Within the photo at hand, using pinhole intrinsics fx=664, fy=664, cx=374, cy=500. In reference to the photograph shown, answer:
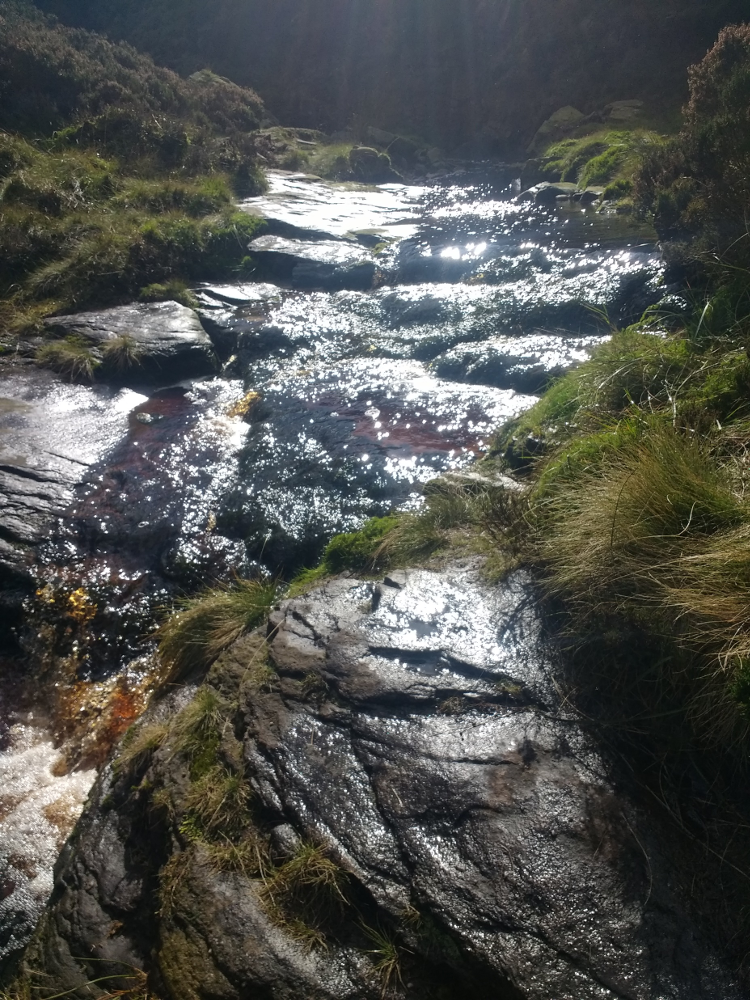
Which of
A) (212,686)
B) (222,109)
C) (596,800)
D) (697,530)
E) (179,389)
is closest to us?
(596,800)

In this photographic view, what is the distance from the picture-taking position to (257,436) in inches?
275

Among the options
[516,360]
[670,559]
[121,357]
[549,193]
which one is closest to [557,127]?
[549,193]

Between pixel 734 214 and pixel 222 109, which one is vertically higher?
pixel 222 109

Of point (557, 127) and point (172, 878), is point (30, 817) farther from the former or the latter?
point (557, 127)

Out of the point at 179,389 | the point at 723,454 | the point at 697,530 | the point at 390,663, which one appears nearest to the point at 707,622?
the point at 697,530

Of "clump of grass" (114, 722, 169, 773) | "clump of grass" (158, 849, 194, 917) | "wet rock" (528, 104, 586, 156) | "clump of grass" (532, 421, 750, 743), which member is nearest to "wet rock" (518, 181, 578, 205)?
"wet rock" (528, 104, 586, 156)

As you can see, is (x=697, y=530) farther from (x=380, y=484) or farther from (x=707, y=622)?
(x=380, y=484)

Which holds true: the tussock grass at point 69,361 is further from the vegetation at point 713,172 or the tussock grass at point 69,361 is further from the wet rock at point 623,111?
the wet rock at point 623,111

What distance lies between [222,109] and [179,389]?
1425cm

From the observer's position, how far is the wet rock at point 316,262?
1044cm

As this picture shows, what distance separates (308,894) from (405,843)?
0.45 meters

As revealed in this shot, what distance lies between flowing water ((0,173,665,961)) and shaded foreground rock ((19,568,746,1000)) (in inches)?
34.2

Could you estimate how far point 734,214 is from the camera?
6.29 meters

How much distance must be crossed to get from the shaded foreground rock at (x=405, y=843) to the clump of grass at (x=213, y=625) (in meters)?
0.49
